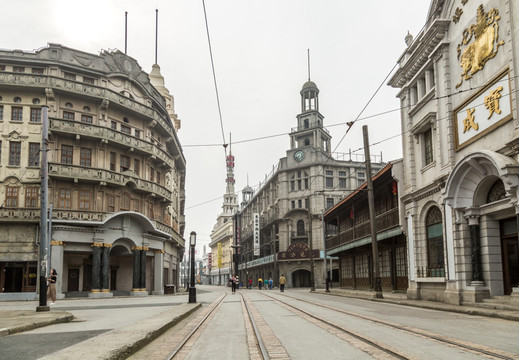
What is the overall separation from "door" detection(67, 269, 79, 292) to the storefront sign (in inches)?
1036

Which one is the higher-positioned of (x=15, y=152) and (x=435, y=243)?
(x=15, y=152)

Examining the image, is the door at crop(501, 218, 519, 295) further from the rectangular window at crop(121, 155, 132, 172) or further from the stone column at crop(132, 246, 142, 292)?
the rectangular window at crop(121, 155, 132, 172)

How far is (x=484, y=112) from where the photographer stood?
17625 millimetres

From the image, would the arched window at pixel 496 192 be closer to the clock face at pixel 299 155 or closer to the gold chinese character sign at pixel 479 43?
the gold chinese character sign at pixel 479 43

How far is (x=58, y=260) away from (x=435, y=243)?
22.8m

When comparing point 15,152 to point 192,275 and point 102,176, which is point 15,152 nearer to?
point 102,176

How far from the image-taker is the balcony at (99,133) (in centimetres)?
3347

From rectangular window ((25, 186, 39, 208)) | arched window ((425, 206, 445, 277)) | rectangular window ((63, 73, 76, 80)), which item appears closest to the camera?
arched window ((425, 206, 445, 277))

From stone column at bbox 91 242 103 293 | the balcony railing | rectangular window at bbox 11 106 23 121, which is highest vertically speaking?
rectangular window at bbox 11 106 23 121

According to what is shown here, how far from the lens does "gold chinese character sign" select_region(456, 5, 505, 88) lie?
17172mm

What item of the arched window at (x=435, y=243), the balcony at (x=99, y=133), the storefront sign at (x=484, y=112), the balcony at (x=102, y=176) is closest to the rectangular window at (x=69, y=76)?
the balcony at (x=99, y=133)

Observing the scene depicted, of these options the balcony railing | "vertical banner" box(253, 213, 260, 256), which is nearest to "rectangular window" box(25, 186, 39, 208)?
the balcony railing

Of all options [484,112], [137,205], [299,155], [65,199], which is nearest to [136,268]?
[137,205]

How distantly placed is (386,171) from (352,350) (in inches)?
798
